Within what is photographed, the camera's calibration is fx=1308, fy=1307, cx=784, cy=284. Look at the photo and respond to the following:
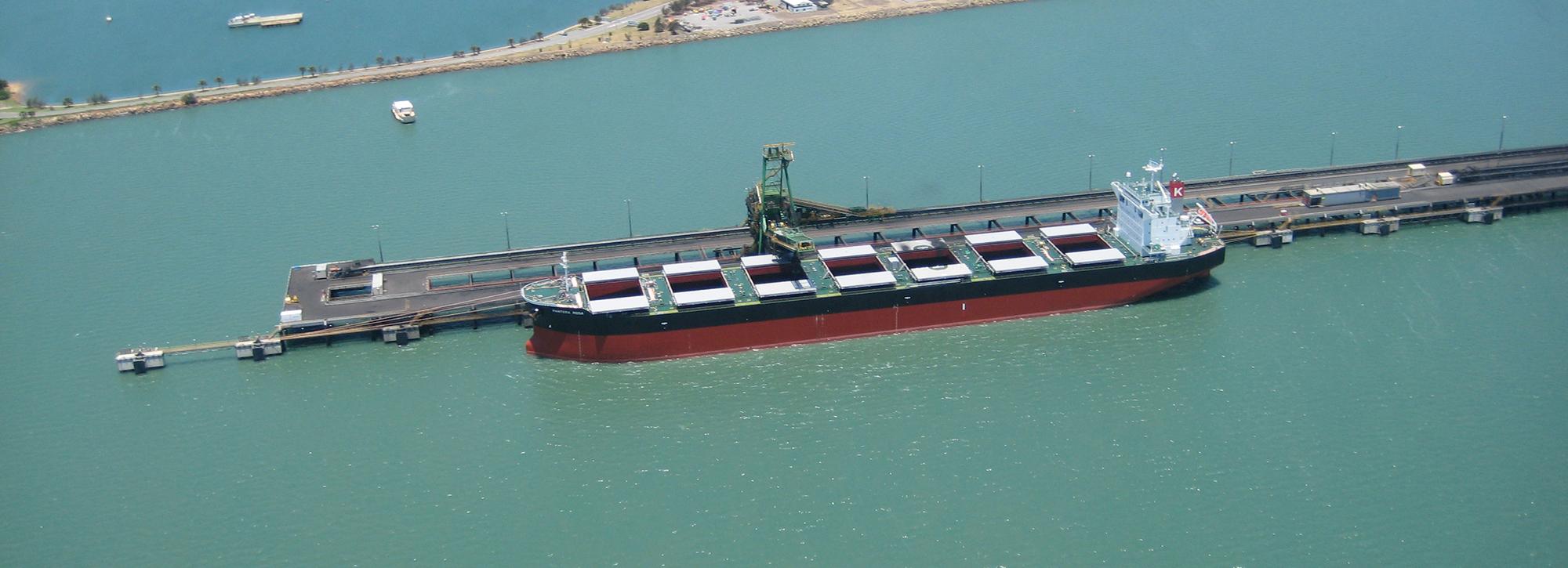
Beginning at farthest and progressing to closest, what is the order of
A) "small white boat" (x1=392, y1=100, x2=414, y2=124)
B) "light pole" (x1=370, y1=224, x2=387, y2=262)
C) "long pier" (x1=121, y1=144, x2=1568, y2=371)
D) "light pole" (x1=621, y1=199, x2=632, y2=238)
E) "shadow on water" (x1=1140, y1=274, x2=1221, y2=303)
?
"small white boat" (x1=392, y1=100, x2=414, y2=124)
"light pole" (x1=621, y1=199, x2=632, y2=238)
"light pole" (x1=370, y1=224, x2=387, y2=262)
"shadow on water" (x1=1140, y1=274, x2=1221, y2=303)
"long pier" (x1=121, y1=144, x2=1568, y2=371)

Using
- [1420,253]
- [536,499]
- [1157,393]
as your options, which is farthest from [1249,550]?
[1420,253]

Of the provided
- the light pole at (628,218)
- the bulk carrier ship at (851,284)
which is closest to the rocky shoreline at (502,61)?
the light pole at (628,218)

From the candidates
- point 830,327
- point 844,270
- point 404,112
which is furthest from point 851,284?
point 404,112

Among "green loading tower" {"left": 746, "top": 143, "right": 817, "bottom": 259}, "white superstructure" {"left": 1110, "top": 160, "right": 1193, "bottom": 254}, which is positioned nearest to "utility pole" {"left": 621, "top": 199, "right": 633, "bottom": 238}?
"green loading tower" {"left": 746, "top": 143, "right": 817, "bottom": 259}

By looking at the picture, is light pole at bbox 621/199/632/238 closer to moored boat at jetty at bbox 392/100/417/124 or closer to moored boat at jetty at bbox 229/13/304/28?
moored boat at jetty at bbox 392/100/417/124

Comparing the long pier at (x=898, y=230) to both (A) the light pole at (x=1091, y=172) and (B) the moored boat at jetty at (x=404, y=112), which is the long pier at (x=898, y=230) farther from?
(B) the moored boat at jetty at (x=404, y=112)
